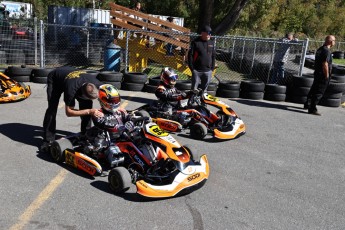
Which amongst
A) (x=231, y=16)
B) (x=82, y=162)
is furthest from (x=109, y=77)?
(x=231, y=16)

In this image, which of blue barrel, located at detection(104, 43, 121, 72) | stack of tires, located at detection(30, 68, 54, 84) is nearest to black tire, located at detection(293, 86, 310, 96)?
blue barrel, located at detection(104, 43, 121, 72)

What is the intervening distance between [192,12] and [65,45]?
14.7m

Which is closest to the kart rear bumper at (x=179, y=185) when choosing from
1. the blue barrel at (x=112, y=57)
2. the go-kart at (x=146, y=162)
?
the go-kart at (x=146, y=162)

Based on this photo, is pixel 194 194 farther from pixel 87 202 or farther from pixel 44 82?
pixel 44 82

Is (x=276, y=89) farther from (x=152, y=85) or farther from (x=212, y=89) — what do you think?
(x=152, y=85)

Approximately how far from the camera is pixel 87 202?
4652 millimetres

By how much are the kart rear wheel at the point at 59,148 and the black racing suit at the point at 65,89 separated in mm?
569

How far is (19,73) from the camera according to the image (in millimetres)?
11945

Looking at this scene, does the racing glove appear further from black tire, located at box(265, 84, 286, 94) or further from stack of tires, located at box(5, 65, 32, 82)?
stack of tires, located at box(5, 65, 32, 82)

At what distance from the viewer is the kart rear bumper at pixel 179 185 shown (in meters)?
4.66

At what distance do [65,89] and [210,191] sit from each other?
2595 millimetres

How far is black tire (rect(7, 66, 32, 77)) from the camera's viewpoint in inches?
465

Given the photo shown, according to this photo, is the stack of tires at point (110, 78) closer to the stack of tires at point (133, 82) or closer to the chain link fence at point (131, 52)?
the stack of tires at point (133, 82)

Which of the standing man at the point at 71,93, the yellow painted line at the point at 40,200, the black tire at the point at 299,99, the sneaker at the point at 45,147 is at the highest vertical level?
the standing man at the point at 71,93
